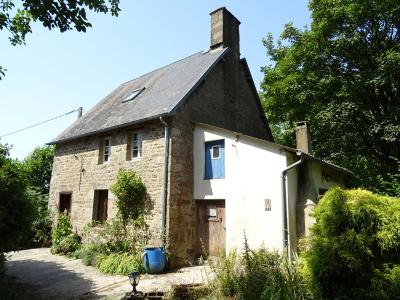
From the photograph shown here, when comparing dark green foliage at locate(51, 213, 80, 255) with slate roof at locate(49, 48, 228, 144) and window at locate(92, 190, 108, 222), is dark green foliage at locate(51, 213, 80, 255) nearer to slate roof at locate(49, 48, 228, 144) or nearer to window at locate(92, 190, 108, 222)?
window at locate(92, 190, 108, 222)

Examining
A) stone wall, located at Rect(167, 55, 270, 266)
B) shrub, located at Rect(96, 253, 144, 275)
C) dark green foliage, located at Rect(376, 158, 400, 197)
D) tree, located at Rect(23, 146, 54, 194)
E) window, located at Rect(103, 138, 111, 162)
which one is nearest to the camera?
shrub, located at Rect(96, 253, 144, 275)

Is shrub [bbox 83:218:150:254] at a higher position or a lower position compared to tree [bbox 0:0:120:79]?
lower

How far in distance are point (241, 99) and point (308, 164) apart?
5.85 metres

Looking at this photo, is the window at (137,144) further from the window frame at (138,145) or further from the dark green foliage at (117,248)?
the dark green foliage at (117,248)

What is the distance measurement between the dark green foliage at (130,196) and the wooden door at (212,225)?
215 cm

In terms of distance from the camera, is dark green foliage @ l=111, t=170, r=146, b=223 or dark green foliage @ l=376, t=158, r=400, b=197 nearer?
dark green foliage @ l=376, t=158, r=400, b=197

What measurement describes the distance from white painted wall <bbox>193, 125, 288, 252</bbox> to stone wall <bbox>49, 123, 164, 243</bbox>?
171 centimetres

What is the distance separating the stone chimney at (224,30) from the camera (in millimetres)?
14695

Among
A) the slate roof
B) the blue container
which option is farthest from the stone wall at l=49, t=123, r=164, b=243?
the blue container

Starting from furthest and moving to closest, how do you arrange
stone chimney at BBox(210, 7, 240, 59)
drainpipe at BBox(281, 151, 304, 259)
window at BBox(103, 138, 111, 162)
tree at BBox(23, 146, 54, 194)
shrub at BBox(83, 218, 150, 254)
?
1. tree at BBox(23, 146, 54, 194)
2. stone chimney at BBox(210, 7, 240, 59)
3. window at BBox(103, 138, 111, 162)
4. shrub at BBox(83, 218, 150, 254)
5. drainpipe at BBox(281, 151, 304, 259)

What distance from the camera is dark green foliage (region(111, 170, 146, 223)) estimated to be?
11.7 meters

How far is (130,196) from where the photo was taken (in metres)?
11.8

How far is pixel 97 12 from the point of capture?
5719 millimetres

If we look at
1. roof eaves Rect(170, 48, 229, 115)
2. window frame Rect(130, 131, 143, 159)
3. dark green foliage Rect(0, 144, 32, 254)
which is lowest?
dark green foliage Rect(0, 144, 32, 254)
